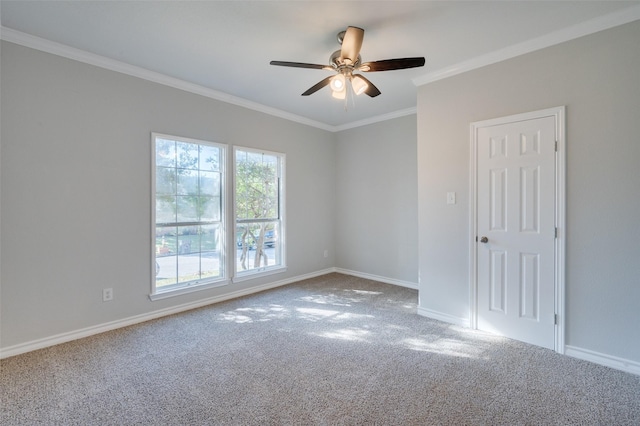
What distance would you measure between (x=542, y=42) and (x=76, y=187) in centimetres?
436

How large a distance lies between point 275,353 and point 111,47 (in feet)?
10.2

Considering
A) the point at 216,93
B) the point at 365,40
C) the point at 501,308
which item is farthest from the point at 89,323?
the point at 501,308

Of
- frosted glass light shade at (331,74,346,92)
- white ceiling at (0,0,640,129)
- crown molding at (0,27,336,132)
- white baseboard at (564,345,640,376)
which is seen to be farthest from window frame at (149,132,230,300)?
white baseboard at (564,345,640,376)

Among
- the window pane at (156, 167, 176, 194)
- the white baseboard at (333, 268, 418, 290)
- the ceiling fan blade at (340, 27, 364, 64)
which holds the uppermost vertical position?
the ceiling fan blade at (340, 27, 364, 64)

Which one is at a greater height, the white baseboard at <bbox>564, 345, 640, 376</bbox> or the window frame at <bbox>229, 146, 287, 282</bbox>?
the window frame at <bbox>229, 146, 287, 282</bbox>

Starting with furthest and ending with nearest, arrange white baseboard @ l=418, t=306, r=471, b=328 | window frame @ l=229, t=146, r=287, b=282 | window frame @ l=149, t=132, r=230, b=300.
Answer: window frame @ l=229, t=146, r=287, b=282, window frame @ l=149, t=132, r=230, b=300, white baseboard @ l=418, t=306, r=471, b=328

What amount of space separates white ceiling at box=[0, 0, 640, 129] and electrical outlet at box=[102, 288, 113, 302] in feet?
7.50

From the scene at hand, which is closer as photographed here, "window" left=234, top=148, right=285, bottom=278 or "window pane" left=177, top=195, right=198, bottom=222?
"window pane" left=177, top=195, right=198, bottom=222

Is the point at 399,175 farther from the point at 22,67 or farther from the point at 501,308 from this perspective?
the point at 22,67

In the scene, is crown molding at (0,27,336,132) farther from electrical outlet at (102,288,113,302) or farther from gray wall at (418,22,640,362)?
gray wall at (418,22,640,362)

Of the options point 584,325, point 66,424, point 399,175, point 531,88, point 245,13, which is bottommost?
point 66,424

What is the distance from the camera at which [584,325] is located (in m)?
2.42

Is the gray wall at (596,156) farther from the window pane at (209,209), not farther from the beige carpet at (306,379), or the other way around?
the window pane at (209,209)

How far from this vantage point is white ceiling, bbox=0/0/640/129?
84.9 inches
